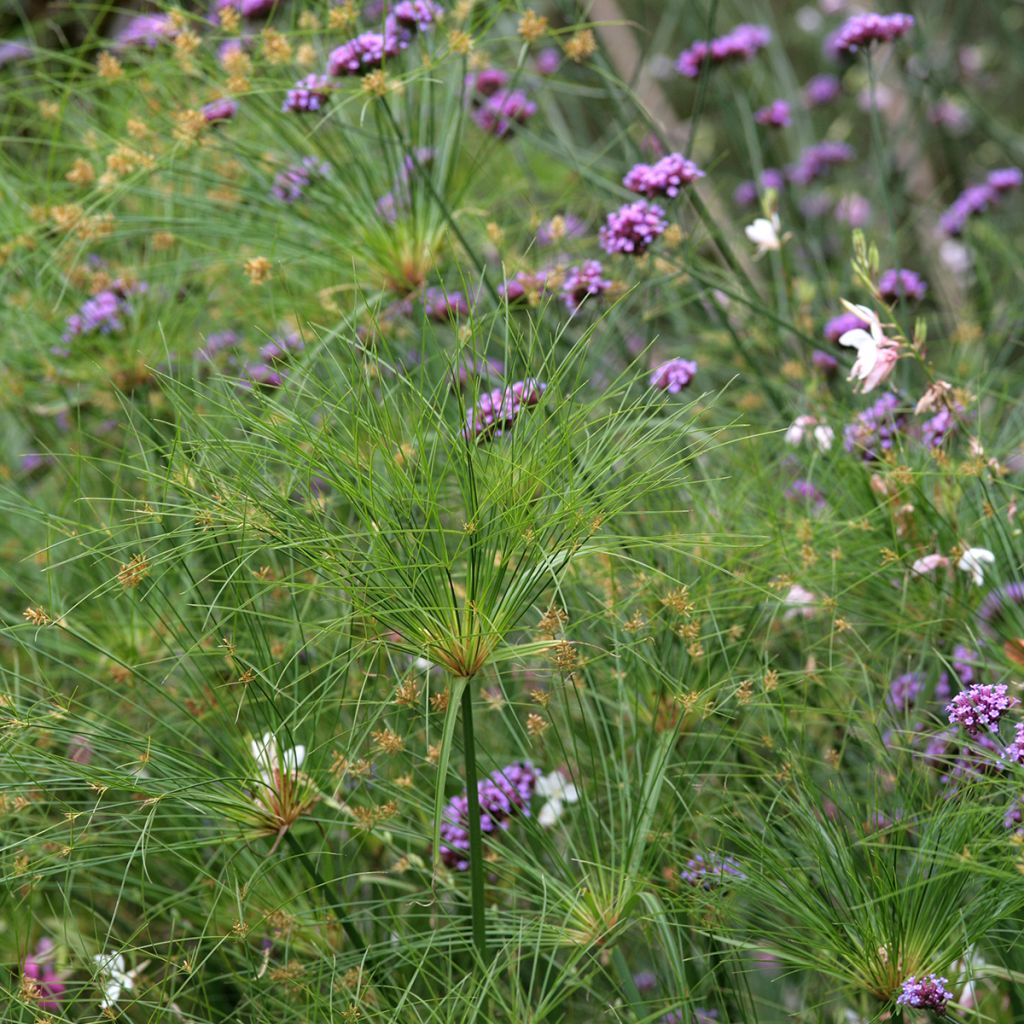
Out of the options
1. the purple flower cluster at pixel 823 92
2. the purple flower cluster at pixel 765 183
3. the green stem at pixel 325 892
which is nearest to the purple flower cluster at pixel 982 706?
the green stem at pixel 325 892

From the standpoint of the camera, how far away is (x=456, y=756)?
1.60m

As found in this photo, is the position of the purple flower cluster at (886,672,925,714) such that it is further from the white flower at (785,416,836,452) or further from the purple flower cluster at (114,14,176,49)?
the purple flower cluster at (114,14,176,49)

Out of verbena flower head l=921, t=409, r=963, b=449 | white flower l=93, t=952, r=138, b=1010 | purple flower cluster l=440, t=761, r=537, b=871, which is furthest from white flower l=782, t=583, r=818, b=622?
white flower l=93, t=952, r=138, b=1010

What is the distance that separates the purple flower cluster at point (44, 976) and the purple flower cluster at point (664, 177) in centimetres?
121

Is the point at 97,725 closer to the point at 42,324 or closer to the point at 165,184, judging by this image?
the point at 42,324

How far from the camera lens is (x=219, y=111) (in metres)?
1.97

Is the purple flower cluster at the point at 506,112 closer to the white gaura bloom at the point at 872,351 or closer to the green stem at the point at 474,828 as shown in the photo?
the white gaura bloom at the point at 872,351

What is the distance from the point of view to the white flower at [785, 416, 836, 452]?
1.67 metres

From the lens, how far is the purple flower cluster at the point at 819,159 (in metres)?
3.01

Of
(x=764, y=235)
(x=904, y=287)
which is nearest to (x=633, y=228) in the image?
(x=764, y=235)

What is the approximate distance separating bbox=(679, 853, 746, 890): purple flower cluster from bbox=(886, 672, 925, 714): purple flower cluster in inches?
10.9

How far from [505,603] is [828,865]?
0.40 m

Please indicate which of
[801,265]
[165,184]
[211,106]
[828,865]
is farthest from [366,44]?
[801,265]

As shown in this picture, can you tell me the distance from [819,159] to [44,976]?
7.76 ft
